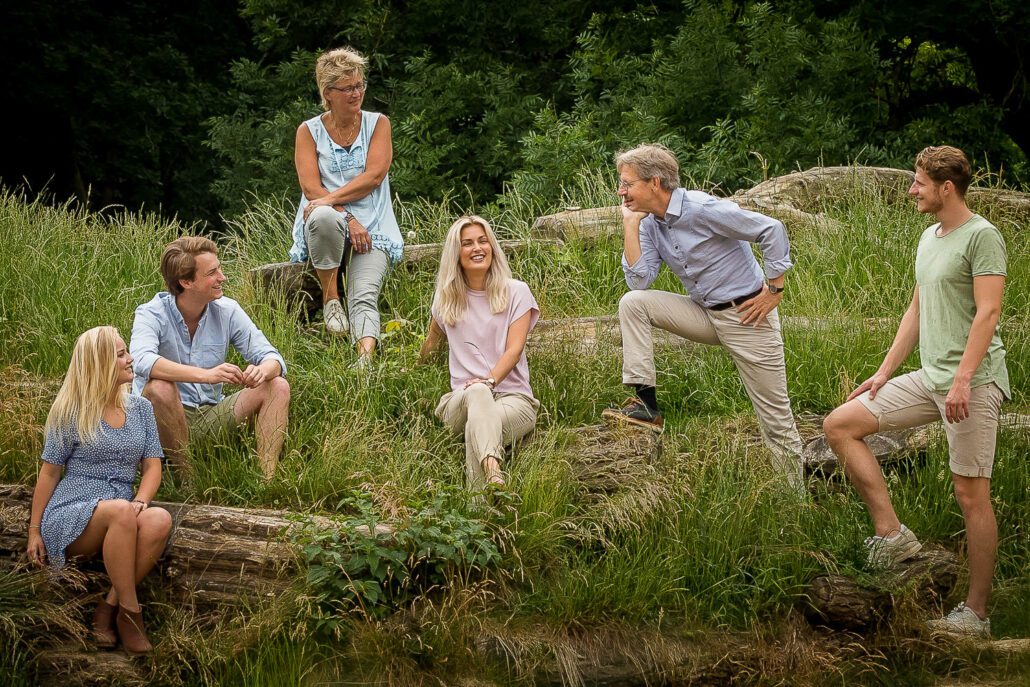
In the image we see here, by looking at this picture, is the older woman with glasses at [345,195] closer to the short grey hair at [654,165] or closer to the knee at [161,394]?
the knee at [161,394]

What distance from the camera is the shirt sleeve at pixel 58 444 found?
16.6 feet

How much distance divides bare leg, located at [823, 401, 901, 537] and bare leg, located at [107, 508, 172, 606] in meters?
2.96

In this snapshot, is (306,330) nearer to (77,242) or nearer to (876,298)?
(77,242)

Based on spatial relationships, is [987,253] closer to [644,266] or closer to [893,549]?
[893,549]

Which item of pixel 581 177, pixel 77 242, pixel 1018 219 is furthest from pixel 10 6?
pixel 1018 219

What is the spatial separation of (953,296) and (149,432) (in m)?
3.55

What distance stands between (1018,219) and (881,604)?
4.80m

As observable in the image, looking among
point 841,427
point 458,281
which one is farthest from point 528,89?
point 841,427

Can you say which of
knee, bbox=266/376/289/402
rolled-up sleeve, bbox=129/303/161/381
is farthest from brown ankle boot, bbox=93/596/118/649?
knee, bbox=266/376/289/402

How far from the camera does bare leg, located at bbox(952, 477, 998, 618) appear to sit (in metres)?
5.13

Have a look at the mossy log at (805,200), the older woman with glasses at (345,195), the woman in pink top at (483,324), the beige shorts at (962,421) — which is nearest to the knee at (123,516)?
the woman in pink top at (483,324)

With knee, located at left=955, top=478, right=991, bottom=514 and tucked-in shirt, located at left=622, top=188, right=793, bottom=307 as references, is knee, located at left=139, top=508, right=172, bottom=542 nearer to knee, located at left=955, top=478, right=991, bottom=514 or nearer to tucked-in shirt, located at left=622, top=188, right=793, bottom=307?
tucked-in shirt, located at left=622, top=188, right=793, bottom=307

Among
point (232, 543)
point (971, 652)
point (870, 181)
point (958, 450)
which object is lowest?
point (971, 652)

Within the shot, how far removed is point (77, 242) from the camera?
331 inches
